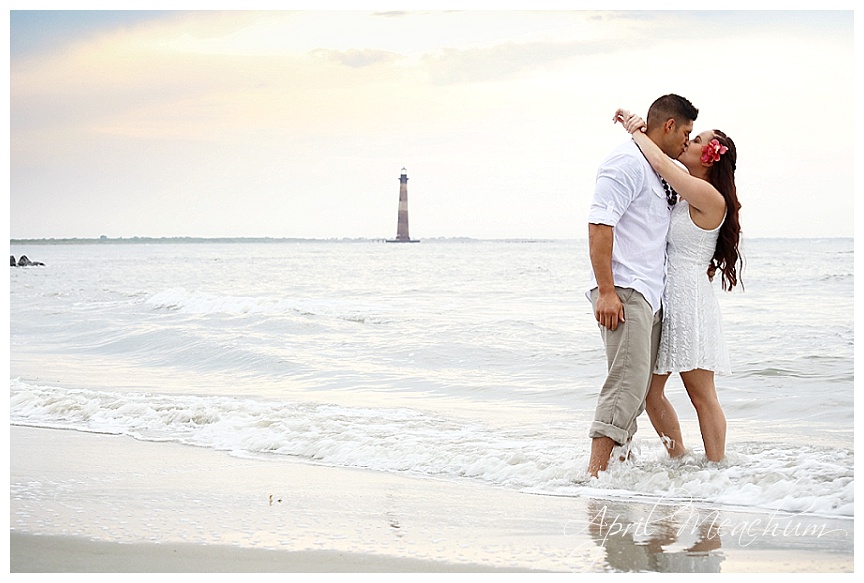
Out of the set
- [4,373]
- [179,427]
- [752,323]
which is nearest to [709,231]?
[179,427]

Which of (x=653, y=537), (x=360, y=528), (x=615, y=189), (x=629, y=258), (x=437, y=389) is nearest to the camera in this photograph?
(x=653, y=537)

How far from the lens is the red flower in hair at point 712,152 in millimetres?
4000

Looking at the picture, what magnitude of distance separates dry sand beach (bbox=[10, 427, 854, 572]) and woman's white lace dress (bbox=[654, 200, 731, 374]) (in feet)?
2.39

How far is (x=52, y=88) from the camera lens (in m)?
21.1

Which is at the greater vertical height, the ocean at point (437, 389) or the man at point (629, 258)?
the man at point (629, 258)

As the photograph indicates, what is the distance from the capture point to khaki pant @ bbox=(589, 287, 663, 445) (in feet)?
13.1

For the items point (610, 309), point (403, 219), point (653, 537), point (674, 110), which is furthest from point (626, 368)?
point (403, 219)

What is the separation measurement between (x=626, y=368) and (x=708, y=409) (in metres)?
0.52

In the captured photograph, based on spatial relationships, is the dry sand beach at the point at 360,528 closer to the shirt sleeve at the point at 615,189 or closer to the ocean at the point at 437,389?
the ocean at the point at 437,389

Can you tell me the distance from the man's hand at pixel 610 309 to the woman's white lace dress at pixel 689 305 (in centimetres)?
32

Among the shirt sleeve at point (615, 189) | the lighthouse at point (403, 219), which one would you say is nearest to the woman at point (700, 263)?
the shirt sleeve at point (615, 189)

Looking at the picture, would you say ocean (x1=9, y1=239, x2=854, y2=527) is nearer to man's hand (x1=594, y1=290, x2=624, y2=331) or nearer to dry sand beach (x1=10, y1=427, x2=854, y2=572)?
dry sand beach (x1=10, y1=427, x2=854, y2=572)

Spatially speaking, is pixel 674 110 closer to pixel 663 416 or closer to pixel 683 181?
pixel 683 181

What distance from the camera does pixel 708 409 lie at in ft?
13.9
